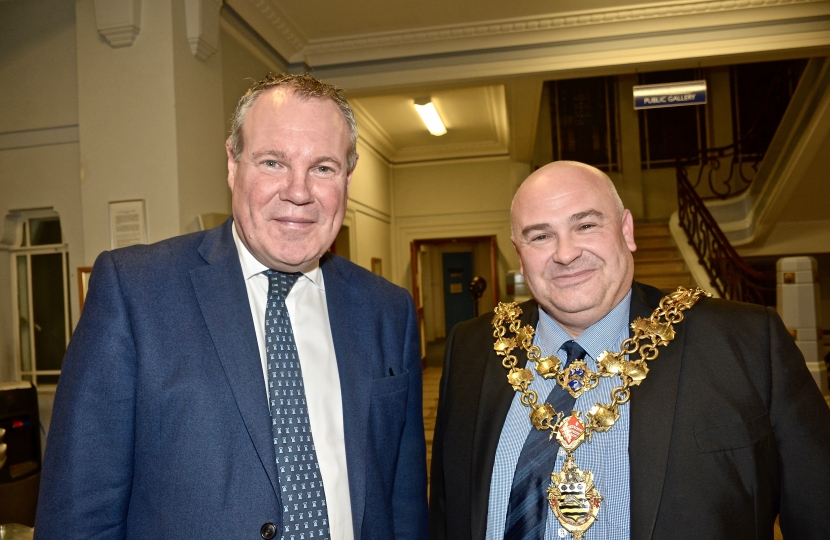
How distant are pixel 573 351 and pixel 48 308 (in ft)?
13.3

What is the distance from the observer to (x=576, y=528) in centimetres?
135

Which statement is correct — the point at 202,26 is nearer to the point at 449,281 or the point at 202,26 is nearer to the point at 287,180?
the point at 287,180

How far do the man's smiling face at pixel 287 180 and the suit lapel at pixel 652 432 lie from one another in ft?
2.89

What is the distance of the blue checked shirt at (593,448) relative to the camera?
1350 mm

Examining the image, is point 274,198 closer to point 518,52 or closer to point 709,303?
point 709,303

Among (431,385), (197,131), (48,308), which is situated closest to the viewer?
(197,131)

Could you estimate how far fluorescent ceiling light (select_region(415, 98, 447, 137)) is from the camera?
734 cm

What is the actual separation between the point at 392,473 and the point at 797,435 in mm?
1009

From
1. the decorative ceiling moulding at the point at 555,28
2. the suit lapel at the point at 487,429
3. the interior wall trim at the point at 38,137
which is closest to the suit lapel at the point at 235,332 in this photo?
the suit lapel at the point at 487,429

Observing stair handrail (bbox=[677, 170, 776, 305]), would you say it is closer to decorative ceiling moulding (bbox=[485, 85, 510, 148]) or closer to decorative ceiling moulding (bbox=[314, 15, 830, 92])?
decorative ceiling moulding (bbox=[314, 15, 830, 92])

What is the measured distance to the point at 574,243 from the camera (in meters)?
1.49

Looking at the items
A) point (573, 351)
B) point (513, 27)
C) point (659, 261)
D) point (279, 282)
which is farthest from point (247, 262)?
point (659, 261)

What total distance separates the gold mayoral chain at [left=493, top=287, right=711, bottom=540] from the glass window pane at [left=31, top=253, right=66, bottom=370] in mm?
3765

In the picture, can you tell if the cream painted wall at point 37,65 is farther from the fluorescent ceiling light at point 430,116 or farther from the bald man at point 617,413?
the fluorescent ceiling light at point 430,116
